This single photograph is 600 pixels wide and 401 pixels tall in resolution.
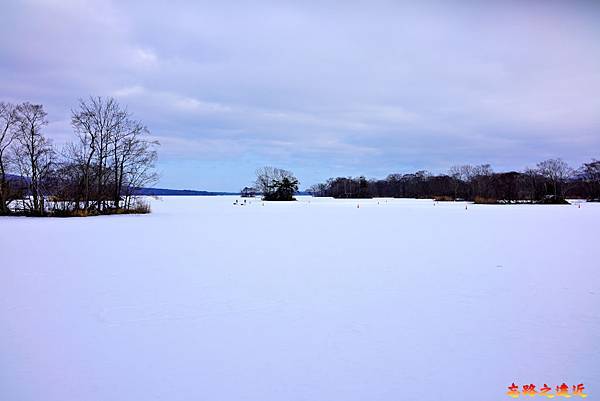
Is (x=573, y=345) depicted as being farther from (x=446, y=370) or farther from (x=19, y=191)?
(x=19, y=191)

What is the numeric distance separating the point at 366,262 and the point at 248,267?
223 cm

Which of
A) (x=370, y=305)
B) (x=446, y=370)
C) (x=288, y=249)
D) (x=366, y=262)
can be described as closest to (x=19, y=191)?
(x=288, y=249)

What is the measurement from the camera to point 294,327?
4012 millimetres

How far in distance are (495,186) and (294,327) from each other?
6923 centimetres

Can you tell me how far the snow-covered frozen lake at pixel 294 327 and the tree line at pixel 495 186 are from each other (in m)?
48.9

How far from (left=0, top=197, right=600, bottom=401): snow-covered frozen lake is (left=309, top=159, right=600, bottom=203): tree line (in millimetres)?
48888

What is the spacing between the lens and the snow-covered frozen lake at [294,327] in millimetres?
2859
